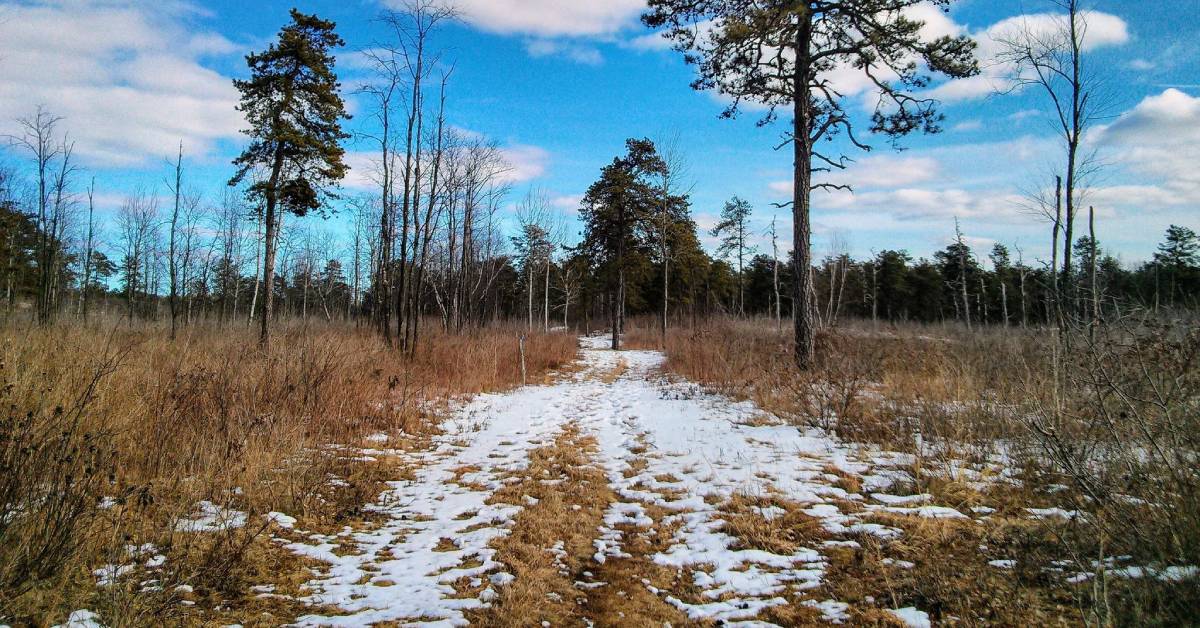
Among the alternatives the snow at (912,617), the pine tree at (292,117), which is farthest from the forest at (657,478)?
the pine tree at (292,117)

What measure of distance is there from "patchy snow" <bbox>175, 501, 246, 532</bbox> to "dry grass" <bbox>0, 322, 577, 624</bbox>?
5 cm

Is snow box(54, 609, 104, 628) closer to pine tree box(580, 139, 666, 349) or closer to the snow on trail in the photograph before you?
the snow on trail

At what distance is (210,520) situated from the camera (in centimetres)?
354

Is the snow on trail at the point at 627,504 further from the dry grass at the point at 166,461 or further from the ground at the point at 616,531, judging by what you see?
the dry grass at the point at 166,461

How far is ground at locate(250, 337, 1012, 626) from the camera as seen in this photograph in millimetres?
2775

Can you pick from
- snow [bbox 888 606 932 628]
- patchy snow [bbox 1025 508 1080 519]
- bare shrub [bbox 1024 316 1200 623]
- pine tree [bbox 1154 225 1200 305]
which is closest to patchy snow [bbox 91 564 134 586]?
snow [bbox 888 606 932 628]

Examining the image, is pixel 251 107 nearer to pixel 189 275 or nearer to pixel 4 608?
pixel 4 608

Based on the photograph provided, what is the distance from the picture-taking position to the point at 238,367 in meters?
6.58

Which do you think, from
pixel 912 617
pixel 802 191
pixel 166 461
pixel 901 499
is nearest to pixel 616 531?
pixel 912 617

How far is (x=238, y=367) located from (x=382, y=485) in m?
3.28

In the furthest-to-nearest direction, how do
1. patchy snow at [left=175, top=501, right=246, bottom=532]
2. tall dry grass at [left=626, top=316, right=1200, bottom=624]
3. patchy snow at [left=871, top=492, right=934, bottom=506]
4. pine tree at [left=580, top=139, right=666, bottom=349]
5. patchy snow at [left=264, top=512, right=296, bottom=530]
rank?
pine tree at [left=580, top=139, right=666, bottom=349], patchy snow at [left=871, top=492, right=934, bottom=506], patchy snow at [left=264, top=512, right=296, bottom=530], patchy snow at [left=175, top=501, right=246, bottom=532], tall dry grass at [left=626, top=316, right=1200, bottom=624]

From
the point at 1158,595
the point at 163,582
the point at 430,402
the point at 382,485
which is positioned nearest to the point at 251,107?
the point at 430,402

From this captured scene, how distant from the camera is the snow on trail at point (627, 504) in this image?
2.87m

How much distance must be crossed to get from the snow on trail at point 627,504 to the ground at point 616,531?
2cm
